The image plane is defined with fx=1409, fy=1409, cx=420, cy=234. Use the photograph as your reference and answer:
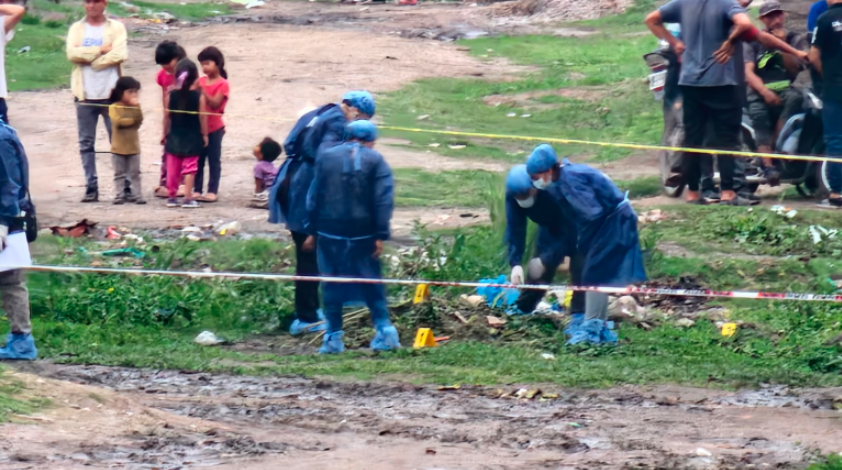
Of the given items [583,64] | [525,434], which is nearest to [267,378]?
[525,434]

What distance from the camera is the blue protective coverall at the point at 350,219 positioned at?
8625 mm

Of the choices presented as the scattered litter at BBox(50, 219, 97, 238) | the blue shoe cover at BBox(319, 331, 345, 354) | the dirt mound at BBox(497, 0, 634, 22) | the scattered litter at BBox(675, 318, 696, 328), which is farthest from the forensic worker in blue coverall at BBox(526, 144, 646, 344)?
the dirt mound at BBox(497, 0, 634, 22)

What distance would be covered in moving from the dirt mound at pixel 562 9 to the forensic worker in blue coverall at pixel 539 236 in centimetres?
2227

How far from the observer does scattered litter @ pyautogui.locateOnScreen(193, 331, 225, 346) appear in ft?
30.4

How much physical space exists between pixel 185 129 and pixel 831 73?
5773 millimetres

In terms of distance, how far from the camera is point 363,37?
2698cm

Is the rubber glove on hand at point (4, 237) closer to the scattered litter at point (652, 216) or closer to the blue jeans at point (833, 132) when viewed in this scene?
the scattered litter at point (652, 216)

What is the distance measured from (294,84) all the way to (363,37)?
6244mm

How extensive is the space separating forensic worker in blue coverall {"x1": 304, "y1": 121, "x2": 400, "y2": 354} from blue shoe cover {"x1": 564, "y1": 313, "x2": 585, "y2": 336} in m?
1.09

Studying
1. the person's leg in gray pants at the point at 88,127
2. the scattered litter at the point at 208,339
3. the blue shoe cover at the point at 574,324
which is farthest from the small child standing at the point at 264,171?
the blue shoe cover at the point at 574,324

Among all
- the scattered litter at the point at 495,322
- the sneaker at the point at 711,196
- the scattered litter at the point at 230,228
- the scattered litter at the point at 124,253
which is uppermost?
the sneaker at the point at 711,196

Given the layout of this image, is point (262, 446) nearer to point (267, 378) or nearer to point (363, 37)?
point (267, 378)

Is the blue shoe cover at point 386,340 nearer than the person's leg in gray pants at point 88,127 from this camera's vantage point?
Yes

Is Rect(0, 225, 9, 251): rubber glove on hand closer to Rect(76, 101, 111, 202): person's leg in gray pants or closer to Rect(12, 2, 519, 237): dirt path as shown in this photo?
Rect(12, 2, 519, 237): dirt path
